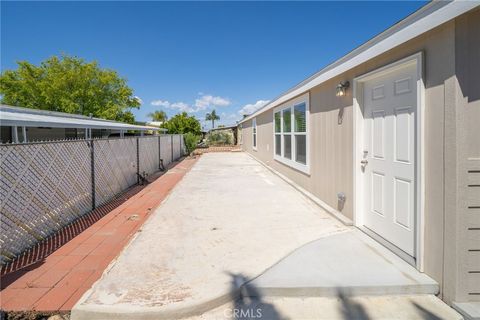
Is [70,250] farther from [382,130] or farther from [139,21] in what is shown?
[139,21]

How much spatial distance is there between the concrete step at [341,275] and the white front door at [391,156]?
367 millimetres

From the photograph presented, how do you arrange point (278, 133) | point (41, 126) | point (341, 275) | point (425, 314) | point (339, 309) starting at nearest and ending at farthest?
point (425, 314), point (339, 309), point (341, 275), point (41, 126), point (278, 133)

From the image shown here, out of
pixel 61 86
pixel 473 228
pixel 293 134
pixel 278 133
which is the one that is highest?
pixel 61 86

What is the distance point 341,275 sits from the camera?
2990mm

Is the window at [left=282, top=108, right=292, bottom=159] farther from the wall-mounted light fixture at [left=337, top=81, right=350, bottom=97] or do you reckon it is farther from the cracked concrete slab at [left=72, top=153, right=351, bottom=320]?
the wall-mounted light fixture at [left=337, top=81, right=350, bottom=97]

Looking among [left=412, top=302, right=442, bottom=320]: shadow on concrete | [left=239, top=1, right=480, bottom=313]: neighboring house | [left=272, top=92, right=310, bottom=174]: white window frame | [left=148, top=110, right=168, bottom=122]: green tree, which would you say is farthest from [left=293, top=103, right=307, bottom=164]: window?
[left=148, top=110, right=168, bottom=122]: green tree

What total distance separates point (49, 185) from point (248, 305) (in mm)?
3627

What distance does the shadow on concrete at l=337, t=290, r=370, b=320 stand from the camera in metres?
2.48

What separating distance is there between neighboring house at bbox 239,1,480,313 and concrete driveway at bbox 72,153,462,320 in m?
0.30

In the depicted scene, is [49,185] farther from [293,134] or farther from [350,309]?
[293,134]

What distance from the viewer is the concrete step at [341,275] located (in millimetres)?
2770

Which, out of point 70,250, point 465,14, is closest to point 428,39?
point 465,14

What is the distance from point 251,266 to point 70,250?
2506 mm

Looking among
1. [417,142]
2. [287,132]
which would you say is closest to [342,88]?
[417,142]
